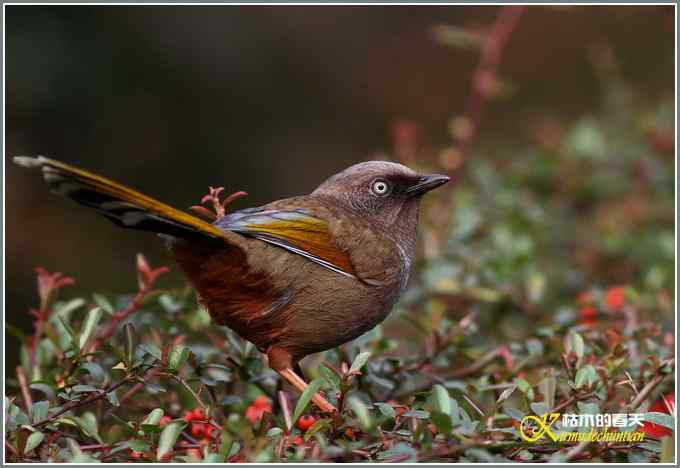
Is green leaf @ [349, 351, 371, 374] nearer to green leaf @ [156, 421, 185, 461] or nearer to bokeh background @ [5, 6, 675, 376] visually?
green leaf @ [156, 421, 185, 461]

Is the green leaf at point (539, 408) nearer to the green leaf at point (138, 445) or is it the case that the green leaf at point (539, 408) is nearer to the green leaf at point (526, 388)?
the green leaf at point (526, 388)

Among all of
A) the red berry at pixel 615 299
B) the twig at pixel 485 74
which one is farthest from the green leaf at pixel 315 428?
the twig at pixel 485 74

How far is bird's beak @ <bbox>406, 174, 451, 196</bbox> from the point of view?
345cm

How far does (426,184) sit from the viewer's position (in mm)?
3465

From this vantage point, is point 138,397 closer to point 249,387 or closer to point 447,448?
point 249,387

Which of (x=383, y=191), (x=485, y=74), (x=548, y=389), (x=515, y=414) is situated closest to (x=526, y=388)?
(x=548, y=389)

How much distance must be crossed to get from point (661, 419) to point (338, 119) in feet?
22.6

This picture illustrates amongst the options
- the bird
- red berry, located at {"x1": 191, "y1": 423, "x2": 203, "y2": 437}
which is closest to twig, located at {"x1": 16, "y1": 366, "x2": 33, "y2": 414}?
red berry, located at {"x1": 191, "y1": 423, "x2": 203, "y2": 437}

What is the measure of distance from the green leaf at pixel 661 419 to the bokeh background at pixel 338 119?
64.9 inches

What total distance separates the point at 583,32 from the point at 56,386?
8396 mm

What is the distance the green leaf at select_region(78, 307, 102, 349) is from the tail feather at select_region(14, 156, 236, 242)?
0.46m

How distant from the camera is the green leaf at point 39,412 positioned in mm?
2557

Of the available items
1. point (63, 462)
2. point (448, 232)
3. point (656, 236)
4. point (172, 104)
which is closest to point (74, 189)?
point (63, 462)

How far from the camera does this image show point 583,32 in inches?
385
